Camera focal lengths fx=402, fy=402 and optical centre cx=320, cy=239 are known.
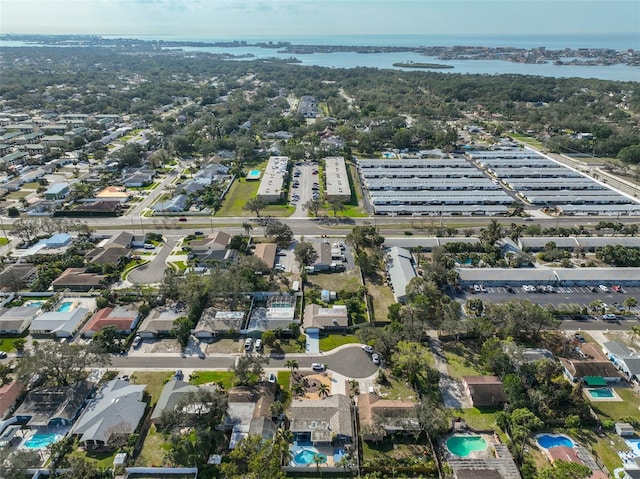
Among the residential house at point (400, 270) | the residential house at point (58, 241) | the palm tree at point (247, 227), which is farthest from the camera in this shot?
the palm tree at point (247, 227)

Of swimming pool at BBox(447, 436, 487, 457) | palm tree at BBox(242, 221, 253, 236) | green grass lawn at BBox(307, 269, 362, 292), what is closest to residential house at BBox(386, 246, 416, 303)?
green grass lawn at BBox(307, 269, 362, 292)

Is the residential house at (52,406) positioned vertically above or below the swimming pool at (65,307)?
above

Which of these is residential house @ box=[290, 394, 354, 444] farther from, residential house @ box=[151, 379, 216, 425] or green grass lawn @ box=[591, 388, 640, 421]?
green grass lawn @ box=[591, 388, 640, 421]

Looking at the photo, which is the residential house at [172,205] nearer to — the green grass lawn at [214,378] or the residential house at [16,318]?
the residential house at [16,318]

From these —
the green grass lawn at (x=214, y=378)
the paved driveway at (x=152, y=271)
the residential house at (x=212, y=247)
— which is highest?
the residential house at (x=212, y=247)

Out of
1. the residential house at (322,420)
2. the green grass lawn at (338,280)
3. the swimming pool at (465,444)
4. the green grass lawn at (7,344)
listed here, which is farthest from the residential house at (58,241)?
the swimming pool at (465,444)

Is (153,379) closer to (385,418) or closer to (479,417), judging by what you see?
(385,418)

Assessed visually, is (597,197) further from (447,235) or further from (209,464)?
Result: (209,464)

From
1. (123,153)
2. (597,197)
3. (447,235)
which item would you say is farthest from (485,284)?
(123,153)
